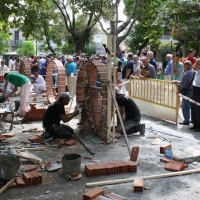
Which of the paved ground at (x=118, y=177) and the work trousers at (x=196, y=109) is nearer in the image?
the paved ground at (x=118, y=177)

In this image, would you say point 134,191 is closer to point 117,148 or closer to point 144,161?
point 144,161

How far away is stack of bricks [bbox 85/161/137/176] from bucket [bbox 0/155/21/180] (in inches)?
49.9

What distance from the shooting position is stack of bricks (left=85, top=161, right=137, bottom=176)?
6012 mm

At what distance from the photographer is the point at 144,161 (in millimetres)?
6867

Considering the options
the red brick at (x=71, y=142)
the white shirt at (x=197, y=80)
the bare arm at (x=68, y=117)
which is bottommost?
the red brick at (x=71, y=142)

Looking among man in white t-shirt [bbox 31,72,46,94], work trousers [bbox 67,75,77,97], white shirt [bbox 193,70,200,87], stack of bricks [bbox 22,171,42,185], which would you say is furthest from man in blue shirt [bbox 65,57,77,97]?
stack of bricks [bbox 22,171,42,185]

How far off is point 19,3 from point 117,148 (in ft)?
22.9

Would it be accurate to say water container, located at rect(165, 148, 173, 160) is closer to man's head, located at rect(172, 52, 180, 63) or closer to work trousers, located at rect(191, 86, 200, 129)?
work trousers, located at rect(191, 86, 200, 129)

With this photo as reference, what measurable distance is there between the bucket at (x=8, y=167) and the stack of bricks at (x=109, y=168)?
1268mm

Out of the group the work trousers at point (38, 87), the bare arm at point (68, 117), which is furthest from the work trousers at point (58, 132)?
the work trousers at point (38, 87)

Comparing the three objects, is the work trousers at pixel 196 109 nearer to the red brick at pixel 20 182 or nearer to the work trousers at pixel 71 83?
the red brick at pixel 20 182

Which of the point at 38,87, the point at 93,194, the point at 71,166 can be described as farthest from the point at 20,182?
the point at 38,87

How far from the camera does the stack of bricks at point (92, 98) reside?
27.0 feet

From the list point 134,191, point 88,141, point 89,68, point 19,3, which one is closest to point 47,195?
point 134,191
